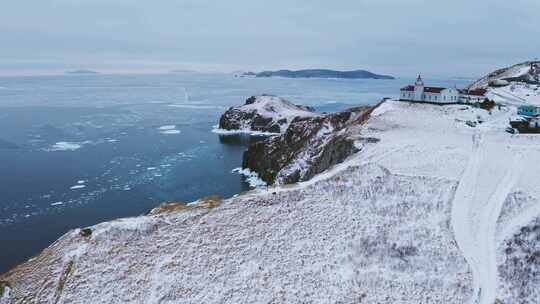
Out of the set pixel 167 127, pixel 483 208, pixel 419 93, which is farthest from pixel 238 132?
pixel 483 208

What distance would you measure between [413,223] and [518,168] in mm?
12406

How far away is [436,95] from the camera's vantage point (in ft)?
169

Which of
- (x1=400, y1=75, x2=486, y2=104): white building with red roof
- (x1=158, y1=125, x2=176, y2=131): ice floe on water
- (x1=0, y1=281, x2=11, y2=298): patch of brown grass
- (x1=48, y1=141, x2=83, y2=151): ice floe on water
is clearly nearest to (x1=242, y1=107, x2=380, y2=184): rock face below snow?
(x1=400, y1=75, x2=486, y2=104): white building with red roof

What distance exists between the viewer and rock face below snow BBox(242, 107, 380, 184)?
1593 inches

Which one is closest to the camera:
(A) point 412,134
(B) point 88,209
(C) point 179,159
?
(A) point 412,134

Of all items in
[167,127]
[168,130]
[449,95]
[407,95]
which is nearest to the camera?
→ [449,95]

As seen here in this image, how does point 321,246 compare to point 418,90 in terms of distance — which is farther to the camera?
point 418,90

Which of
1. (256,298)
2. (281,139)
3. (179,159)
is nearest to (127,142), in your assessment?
(179,159)

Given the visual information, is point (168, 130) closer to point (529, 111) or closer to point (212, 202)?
point (212, 202)

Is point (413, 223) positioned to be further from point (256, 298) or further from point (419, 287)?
point (256, 298)

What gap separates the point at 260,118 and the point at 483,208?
88240 millimetres

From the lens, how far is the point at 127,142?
79062 millimetres

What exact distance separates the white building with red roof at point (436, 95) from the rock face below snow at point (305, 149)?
6502 millimetres

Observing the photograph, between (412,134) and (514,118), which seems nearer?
(412,134)
